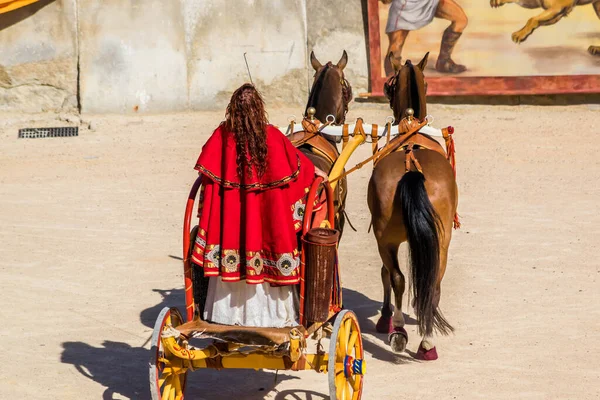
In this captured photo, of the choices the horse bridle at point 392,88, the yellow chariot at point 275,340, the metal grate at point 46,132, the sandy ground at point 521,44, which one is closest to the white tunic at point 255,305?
the yellow chariot at point 275,340

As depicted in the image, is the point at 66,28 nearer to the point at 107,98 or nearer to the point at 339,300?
the point at 107,98

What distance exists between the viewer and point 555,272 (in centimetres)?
845

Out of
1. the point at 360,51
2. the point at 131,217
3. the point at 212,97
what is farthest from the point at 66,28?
the point at 131,217

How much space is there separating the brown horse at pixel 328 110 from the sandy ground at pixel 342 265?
3.46ft

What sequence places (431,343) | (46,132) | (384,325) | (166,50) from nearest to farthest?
(431,343), (384,325), (46,132), (166,50)

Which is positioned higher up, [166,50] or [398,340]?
[166,50]

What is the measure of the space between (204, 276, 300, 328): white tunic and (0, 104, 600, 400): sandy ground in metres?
0.83

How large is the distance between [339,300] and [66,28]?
1088 cm

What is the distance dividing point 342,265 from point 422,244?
2.73 meters

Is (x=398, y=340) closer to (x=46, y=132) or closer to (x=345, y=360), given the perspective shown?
(x=345, y=360)

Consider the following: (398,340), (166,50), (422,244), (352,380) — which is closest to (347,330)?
(352,380)

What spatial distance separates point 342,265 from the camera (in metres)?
8.94

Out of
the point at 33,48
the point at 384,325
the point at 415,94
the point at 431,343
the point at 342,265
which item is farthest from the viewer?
the point at 33,48

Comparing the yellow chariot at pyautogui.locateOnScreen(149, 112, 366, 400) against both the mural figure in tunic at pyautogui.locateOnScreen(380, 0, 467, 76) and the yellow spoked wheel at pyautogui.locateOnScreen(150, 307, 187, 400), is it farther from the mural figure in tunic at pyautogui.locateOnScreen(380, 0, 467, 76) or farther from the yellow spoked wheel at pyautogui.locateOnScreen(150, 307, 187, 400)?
the mural figure in tunic at pyautogui.locateOnScreen(380, 0, 467, 76)
